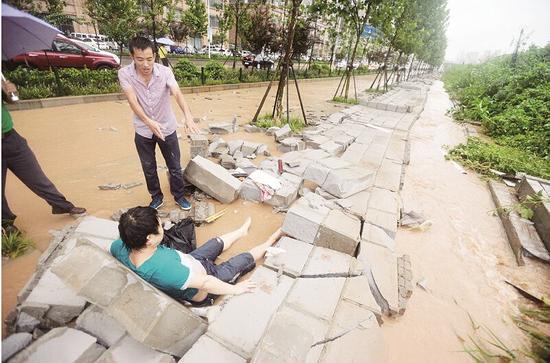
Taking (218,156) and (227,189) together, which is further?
(218,156)

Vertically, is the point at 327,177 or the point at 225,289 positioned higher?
the point at 327,177

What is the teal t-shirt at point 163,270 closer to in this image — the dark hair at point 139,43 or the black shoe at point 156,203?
the black shoe at point 156,203

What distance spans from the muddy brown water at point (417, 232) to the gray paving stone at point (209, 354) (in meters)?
1.18

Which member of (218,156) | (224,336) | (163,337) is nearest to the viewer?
(163,337)

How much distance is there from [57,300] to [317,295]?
189 centimetres

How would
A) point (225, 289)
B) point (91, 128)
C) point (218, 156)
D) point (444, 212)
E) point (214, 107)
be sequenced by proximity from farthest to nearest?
point (214, 107), point (91, 128), point (218, 156), point (444, 212), point (225, 289)

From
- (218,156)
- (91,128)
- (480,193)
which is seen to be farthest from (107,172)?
(480,193)

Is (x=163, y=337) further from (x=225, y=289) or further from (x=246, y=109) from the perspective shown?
(x=246, y=109)

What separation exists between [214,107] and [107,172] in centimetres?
517

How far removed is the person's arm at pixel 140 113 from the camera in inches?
109

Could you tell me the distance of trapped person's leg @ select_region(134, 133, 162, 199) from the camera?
124 inches

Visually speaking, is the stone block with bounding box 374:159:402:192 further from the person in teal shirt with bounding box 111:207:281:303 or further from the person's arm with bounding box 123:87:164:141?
the person's arm with bounding box 123:87:164:141

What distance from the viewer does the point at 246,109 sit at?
9.09 meters

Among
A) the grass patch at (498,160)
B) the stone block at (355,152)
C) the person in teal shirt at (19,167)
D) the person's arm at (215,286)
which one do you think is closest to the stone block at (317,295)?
the person's arm at (215,286)
